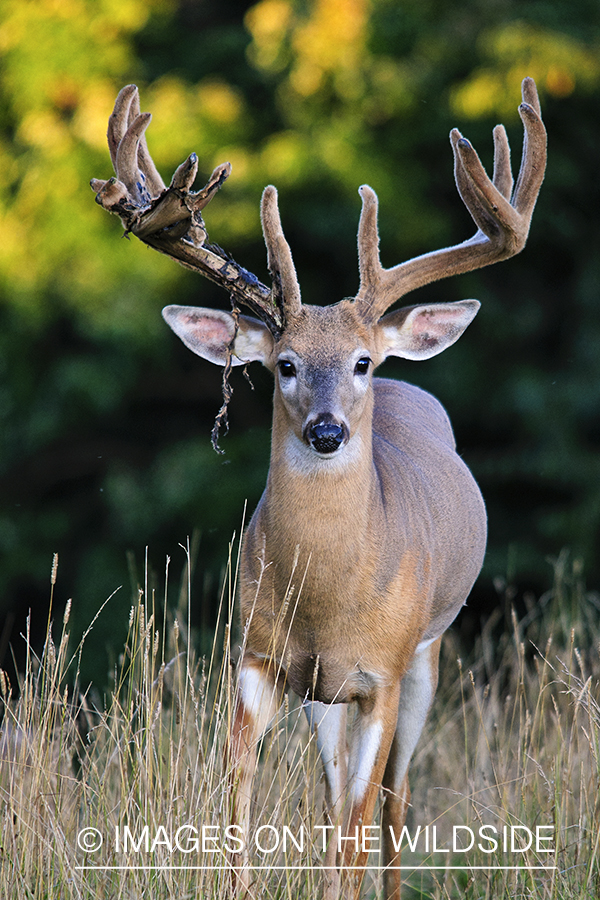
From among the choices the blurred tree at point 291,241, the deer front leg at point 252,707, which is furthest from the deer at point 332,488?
the blurred tree at point 291,241

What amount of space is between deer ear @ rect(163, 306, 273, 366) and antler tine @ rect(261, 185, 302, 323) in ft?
0.52

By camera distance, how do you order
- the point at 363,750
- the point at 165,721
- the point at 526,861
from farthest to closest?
1. the point at 165,721
2. the point at 363,750
3. the point at 526,861

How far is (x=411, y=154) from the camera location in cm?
1087

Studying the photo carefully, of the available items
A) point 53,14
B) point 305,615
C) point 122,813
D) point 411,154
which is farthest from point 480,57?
point 122,813

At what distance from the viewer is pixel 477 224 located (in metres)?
4.11

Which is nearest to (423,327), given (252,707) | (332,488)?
(332,488)

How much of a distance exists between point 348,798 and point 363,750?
0.59 feet

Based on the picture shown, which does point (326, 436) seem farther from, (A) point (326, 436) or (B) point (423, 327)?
(B) point (423, 327)

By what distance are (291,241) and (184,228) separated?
7567 millimetres

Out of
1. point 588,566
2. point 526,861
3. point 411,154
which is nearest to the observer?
point 526,861

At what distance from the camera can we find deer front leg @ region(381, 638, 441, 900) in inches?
163

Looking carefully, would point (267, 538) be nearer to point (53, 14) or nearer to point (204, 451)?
point (204, 451)

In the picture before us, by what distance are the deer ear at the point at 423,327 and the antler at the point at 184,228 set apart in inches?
17.0

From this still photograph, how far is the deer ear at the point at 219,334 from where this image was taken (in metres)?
4.05
